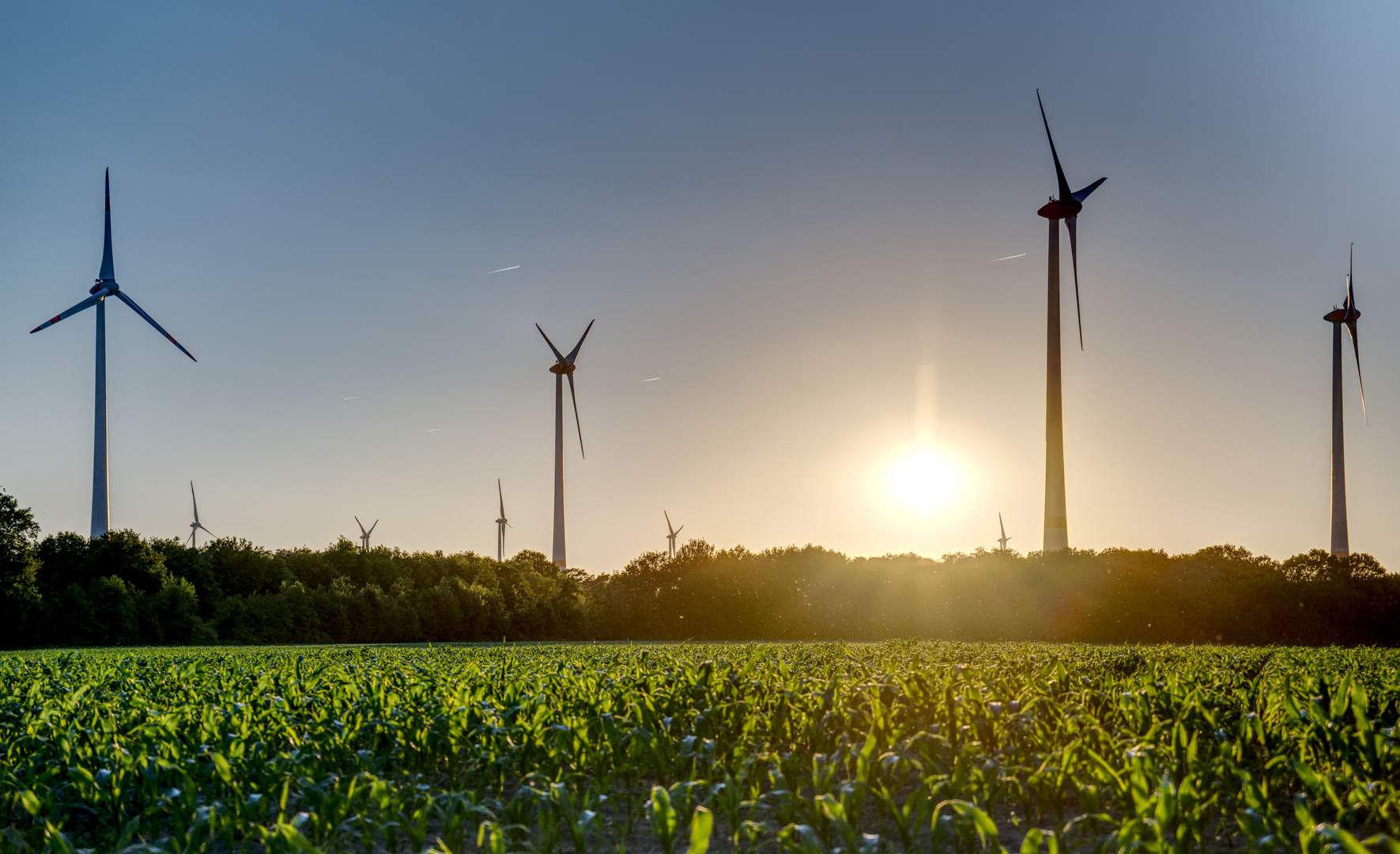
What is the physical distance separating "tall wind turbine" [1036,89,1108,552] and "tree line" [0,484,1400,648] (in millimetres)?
1995

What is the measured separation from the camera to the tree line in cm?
5503

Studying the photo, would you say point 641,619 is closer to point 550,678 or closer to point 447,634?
point 447,634

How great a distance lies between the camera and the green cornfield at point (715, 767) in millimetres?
5684

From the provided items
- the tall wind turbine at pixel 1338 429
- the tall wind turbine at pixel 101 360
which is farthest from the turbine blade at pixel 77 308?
the tall wind turbine at pixel 1338 429

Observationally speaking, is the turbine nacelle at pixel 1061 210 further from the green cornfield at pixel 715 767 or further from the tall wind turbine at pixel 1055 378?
the green cornfield at pixel 715 767

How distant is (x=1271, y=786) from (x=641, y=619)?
6932 centimetres

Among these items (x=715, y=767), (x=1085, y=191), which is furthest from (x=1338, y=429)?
(x=715, y=767)

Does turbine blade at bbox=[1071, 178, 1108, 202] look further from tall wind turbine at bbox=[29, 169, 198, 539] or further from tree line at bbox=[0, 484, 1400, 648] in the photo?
tall wind turbine at bbox=[29, 169, 198, 539]

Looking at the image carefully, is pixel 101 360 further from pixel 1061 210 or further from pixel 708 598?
pixel 1061 210

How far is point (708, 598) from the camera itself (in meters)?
71.5

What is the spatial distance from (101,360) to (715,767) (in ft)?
283

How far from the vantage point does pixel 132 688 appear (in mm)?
12047

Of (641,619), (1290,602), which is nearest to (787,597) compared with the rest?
(641,619)

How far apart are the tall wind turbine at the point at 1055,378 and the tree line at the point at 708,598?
1995 mm
